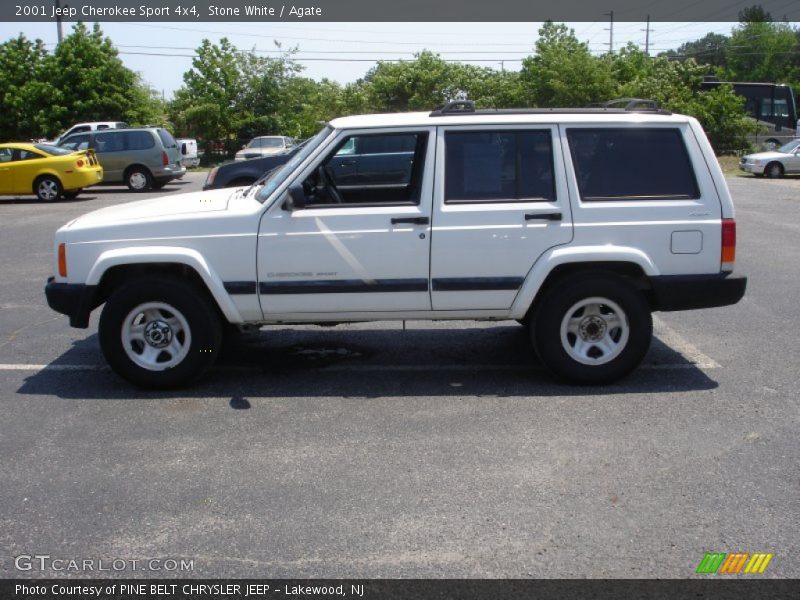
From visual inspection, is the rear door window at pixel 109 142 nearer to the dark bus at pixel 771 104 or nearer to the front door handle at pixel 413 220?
the front door handle at pixel 413 220

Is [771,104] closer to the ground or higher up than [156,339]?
higher up

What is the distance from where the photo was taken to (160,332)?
6230mm

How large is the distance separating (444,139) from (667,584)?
3.54m

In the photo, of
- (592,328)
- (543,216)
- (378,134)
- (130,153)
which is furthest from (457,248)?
(130,153)

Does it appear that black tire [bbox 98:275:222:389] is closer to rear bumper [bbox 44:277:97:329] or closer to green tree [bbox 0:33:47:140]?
rear bumper [bbox 44:277:97:329]

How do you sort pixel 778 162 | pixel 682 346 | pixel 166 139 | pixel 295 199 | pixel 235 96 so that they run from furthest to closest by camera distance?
pixel 235 96 → pixel 778 162 → pixel 166 139 → pixel 682 346 → pixel 295 199

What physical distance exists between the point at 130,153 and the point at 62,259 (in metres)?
19.6

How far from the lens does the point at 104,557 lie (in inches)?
153

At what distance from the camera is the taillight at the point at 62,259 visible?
6.17 m

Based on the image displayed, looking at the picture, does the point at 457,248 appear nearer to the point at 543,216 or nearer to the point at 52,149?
the point at 543,216

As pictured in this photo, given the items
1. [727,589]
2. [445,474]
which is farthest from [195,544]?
[727,589]

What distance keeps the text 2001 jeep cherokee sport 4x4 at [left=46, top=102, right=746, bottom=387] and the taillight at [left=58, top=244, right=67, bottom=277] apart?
0.7 inches

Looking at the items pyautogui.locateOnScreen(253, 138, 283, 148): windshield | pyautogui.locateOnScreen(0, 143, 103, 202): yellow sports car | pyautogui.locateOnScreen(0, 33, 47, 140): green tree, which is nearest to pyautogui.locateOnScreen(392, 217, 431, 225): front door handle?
pyautogui.locateOnScreen(0, 143, 103, 202): yellow sports car

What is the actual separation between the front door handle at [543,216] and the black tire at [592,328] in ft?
1.45
